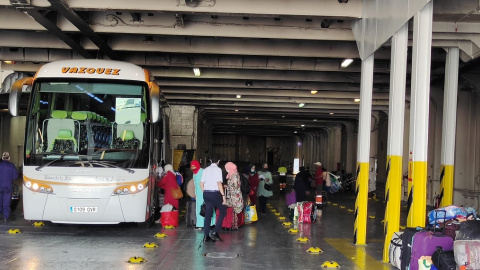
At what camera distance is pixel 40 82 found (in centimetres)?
1180

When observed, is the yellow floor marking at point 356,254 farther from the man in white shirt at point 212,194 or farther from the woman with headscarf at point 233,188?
the man in white shirt at point 212,194

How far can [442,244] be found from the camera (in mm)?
8062

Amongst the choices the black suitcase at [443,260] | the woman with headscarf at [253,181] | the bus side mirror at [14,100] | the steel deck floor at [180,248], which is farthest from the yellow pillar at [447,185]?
the bus side mirror at [14,100]

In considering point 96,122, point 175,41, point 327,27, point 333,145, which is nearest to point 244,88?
point 175,41

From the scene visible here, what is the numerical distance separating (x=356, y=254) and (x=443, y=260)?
3.33 meters

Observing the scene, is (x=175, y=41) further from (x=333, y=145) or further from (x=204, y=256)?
(x=333, y=145)

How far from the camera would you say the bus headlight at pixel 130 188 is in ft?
38.2

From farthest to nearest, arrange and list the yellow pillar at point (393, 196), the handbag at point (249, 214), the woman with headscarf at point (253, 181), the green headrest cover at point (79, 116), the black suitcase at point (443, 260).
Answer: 1. the woman with headscarf at point (253, 181)
2. the handbag at point (249, 214)
3. the green headrest cover at point (79, 116)
4. the yellow pillar at point (393, 196)
5. the black suitcase at point (443, 260)

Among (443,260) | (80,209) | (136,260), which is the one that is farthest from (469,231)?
(80,209)

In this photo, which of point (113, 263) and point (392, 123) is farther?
point (392, 123)

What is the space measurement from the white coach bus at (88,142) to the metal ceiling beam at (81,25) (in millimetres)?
1054

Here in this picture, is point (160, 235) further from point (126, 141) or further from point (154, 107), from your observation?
point (154, 107)

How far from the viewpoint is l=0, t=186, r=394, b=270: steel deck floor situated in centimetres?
938

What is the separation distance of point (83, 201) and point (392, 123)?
6619mm
